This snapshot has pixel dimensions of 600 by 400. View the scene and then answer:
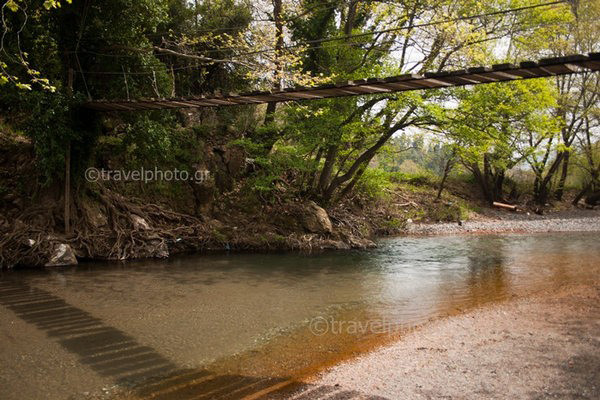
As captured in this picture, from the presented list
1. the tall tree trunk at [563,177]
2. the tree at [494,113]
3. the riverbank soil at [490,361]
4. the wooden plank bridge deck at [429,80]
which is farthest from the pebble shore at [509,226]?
the wooden plank bridge deck at [429,80]

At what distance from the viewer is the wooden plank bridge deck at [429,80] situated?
3748 mm

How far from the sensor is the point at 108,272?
790 cm

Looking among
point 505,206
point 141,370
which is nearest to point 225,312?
point 141,370

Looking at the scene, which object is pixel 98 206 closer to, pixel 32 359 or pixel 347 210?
pixel 32 359

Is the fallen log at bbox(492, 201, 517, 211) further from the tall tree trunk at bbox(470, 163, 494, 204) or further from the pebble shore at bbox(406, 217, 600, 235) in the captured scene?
the pebble shore at bbox(406, 217, 600, 235)

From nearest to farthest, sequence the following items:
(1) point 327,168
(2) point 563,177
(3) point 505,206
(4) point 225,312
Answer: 1. (4) point 225,312
2. (1) point 327,168
3. (3) point 505,206
4. (2) point 563,177

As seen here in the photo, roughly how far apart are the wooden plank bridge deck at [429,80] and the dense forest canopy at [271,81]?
2511mm

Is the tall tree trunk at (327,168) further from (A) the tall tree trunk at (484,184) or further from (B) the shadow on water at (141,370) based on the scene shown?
(A) the tall tree trunk at (484,184)

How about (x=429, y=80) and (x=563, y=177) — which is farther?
(x=563, y=177)

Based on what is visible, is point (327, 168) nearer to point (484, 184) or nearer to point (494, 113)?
point (494, 113)

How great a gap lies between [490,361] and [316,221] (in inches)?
307

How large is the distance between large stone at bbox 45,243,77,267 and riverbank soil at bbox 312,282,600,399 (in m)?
6.51

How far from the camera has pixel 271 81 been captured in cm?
1077

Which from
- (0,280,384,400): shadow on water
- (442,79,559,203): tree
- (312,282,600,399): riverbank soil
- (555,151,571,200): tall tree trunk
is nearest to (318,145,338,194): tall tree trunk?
(442,79,559,203): tree
